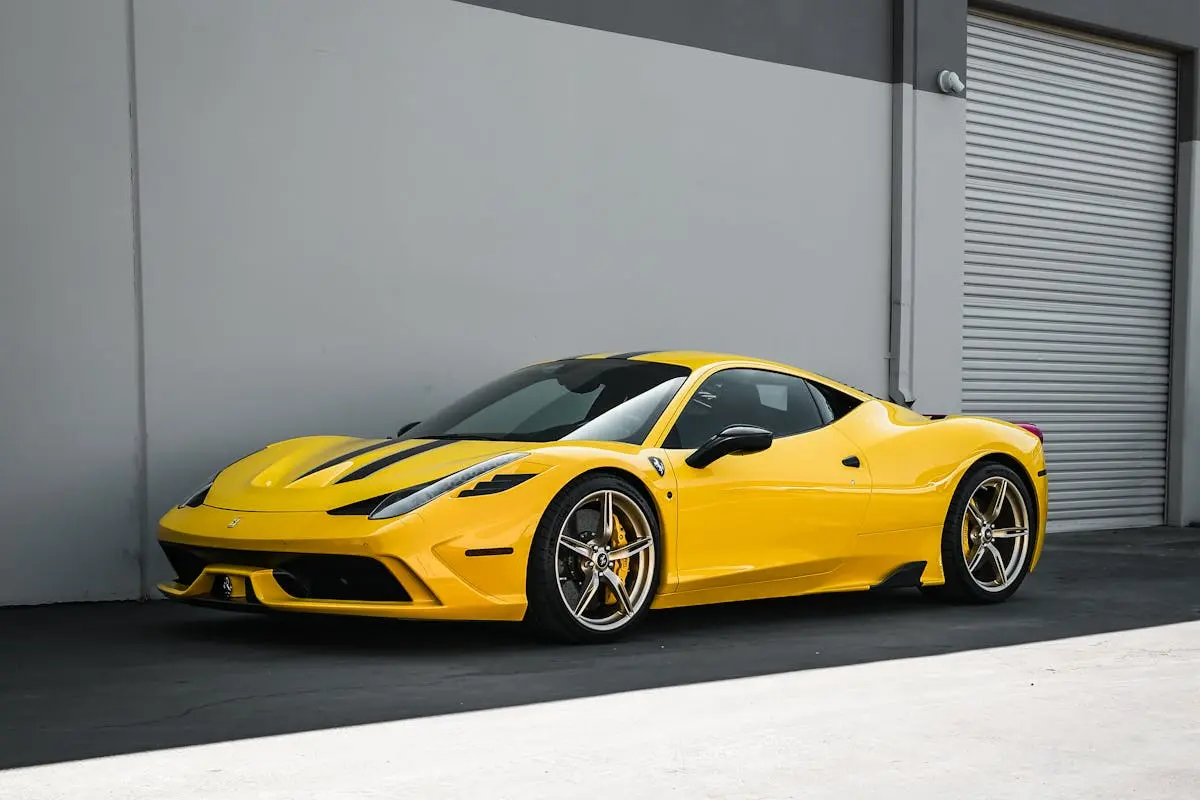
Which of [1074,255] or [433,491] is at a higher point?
[1074,255]

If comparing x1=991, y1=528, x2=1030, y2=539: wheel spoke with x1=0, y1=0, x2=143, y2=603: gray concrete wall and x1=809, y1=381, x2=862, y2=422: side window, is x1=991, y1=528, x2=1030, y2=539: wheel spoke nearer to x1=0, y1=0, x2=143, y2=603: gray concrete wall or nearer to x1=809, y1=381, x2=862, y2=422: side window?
x1=809, y1=381, x2=862, y2=422: side window

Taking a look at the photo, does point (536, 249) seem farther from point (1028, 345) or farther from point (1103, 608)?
point (1028, 345)

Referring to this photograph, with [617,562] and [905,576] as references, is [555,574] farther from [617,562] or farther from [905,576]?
[905,576]

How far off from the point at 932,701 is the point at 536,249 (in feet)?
Answer: 16.8

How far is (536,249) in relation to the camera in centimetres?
920

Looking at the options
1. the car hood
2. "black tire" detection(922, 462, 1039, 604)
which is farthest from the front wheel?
the car hood

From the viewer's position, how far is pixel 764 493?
643 cm

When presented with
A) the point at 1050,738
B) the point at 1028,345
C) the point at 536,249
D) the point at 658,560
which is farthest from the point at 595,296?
the point at 1050,738

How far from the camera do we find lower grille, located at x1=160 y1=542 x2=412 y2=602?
5414 mm

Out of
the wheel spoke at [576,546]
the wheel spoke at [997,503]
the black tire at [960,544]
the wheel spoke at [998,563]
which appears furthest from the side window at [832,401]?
the wheel spoke at [576,546]

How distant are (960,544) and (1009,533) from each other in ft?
1.33

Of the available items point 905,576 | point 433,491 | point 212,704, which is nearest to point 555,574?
point 433,491

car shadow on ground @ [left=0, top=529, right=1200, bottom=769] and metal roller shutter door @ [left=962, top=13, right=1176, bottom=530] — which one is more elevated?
metal roller shutter door @ [left=962, top=13, right=1176, bottom=530]

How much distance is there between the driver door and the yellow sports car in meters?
0.01
